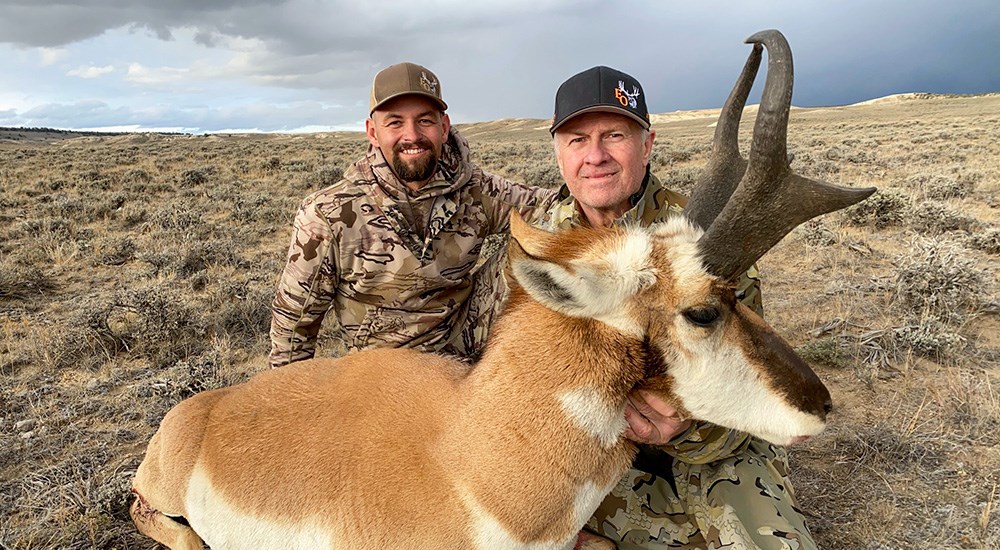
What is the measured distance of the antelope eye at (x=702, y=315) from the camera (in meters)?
2.59

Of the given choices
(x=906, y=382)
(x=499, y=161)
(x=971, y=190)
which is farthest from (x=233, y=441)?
(x=499, y=161)

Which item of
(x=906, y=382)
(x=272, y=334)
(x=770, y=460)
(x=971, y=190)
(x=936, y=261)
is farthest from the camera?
(x=971, y=190)

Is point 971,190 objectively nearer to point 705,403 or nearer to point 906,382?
point 906,382

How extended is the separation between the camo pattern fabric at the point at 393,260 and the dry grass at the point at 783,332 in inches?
83.8

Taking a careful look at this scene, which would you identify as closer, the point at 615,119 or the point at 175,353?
the point at 615,119

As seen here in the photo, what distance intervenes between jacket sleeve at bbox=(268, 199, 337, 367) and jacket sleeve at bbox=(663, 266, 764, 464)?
117 inches

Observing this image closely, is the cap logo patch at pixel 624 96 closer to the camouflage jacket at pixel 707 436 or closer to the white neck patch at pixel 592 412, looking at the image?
the camouflage jacket at pixel 707 436

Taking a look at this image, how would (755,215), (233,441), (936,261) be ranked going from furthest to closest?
(936,261)
(233,441)
(755,215)

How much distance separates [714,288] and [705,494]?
77.9 inches

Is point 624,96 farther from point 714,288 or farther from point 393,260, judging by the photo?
point 393,260

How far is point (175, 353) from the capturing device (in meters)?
7.58

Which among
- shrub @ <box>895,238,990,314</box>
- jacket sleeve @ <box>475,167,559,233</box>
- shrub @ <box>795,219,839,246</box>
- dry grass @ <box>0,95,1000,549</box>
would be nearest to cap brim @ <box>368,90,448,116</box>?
jacket sleeve @ <box>475,167,559,233</box>

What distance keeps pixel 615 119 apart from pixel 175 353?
6.39m

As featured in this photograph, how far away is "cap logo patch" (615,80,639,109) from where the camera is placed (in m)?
4.04
